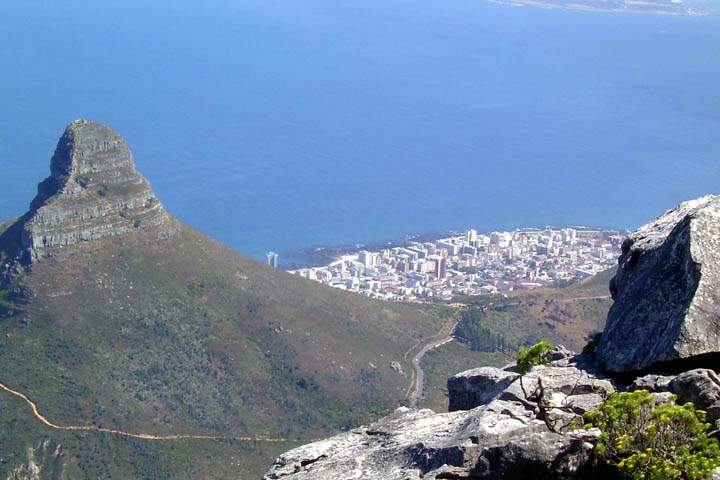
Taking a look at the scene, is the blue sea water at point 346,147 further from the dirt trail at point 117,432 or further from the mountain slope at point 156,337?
the dirt trail at point 117,432

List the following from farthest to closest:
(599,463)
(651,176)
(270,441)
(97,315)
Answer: (651,176), (97,315), (270,441), (599,463)

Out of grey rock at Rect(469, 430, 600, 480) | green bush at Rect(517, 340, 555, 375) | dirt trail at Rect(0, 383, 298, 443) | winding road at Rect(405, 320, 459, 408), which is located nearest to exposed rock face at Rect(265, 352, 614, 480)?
grey rock at Rect(469, 430, 600, 480)

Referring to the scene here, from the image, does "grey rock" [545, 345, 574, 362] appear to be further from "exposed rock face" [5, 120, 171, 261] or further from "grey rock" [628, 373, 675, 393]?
"exposed rock face" [5, 120, 171, 261]

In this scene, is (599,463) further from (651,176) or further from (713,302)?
(651,176)

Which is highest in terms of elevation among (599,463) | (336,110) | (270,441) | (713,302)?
(336,110)

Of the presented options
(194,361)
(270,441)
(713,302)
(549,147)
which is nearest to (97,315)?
(194,361)

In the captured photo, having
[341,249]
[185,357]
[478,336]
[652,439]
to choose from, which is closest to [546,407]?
[652,439]

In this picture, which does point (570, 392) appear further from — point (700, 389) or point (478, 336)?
point (478, 336)

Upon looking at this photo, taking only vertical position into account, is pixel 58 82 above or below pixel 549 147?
above
